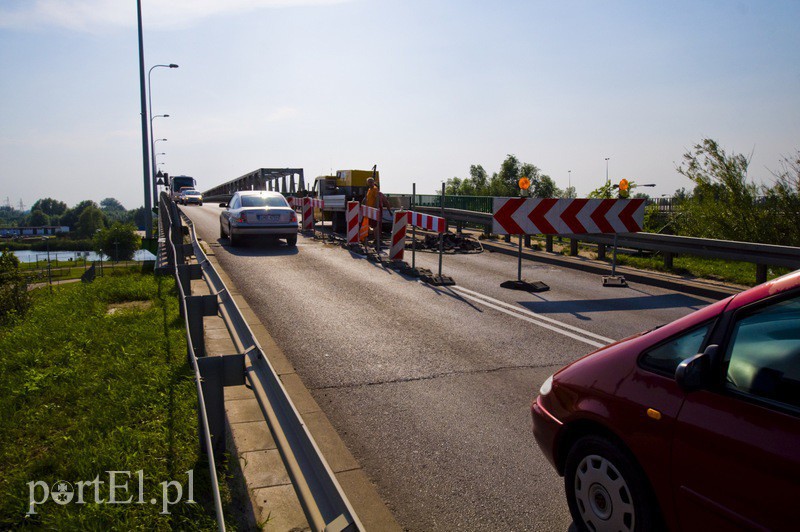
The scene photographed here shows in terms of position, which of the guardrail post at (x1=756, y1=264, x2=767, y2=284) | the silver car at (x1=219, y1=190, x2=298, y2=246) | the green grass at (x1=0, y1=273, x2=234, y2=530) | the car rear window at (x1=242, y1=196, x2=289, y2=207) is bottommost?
the green grass at (x1=0, y1=273, x2=234, y2=530)

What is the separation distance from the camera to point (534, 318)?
8781 millimetres

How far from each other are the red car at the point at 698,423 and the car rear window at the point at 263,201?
16009 mm

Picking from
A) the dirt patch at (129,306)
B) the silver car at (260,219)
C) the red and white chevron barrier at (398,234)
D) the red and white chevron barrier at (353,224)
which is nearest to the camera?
the dirt patch at (129,306)

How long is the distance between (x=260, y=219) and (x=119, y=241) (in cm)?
12043

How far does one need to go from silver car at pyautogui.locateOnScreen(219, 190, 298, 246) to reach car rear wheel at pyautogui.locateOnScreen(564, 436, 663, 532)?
1515cm

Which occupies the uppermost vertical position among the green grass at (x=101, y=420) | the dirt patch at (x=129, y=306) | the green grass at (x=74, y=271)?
the dirt patch at (x=129, y=306)

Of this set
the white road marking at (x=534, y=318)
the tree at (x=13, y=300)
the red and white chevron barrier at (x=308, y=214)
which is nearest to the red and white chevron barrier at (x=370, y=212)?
the white road marking at (x=534, y=318)

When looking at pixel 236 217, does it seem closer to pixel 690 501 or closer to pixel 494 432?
pixel 494 432

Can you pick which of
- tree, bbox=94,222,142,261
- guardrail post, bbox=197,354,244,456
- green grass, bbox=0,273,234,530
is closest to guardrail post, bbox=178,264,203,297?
green grass, bbox=0,273,234,530

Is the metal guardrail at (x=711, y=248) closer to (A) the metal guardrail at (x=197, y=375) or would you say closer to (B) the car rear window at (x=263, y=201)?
(B) the car rear window at (x=263, y=201)

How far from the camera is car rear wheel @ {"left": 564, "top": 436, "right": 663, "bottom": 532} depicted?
2.82m

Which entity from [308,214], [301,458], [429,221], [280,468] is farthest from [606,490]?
[308,214]

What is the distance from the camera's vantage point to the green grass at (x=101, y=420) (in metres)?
3.55

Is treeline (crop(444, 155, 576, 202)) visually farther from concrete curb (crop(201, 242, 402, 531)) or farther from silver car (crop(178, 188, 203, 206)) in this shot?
concrete curb (crop(201, 242, 402, 531))
